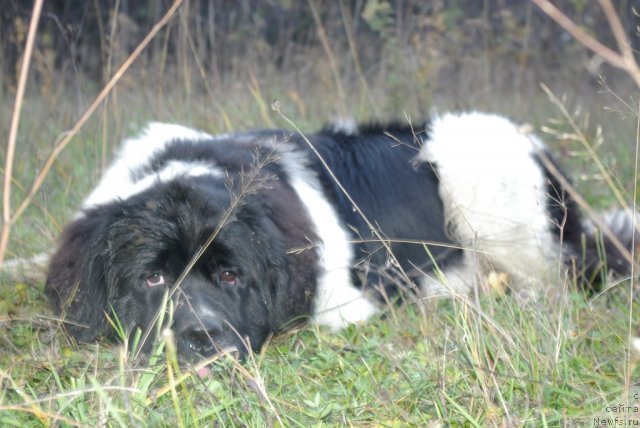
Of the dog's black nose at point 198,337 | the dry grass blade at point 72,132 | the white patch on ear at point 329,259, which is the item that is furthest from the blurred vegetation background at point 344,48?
the dry grass blade at point 72,132

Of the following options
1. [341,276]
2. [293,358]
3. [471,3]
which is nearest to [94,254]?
[293,358]

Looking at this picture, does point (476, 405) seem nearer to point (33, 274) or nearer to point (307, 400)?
point (307, 400)

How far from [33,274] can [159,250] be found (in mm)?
1231

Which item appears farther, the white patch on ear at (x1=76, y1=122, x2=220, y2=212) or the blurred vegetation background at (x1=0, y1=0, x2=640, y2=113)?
the blurred vegetation background at (x1=0, y1=0, x2=640, y2=113)

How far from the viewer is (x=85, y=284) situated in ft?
11.6

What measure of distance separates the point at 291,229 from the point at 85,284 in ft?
2.85

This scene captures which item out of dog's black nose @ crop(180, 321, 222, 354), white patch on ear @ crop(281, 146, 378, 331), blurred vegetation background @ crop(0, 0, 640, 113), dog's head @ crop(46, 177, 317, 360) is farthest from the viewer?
blurred vegetation background @ crop(0, 0, 640, 113)

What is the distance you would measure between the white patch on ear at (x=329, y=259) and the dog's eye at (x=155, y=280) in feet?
2.45

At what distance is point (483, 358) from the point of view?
8.77 ft

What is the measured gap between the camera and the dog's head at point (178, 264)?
339 centimetres

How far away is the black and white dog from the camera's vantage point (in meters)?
3.39

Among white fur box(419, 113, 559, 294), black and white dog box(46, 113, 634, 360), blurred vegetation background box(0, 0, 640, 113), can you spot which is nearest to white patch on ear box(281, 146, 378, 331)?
black and white dog box(46, 113, 634, 360)

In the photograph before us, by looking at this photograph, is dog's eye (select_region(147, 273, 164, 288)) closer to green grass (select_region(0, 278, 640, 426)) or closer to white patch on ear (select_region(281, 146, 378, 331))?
green grass (select_region(0, 278, 640, 426))

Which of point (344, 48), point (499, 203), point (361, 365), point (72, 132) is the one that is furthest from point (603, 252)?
point (344, 48)
